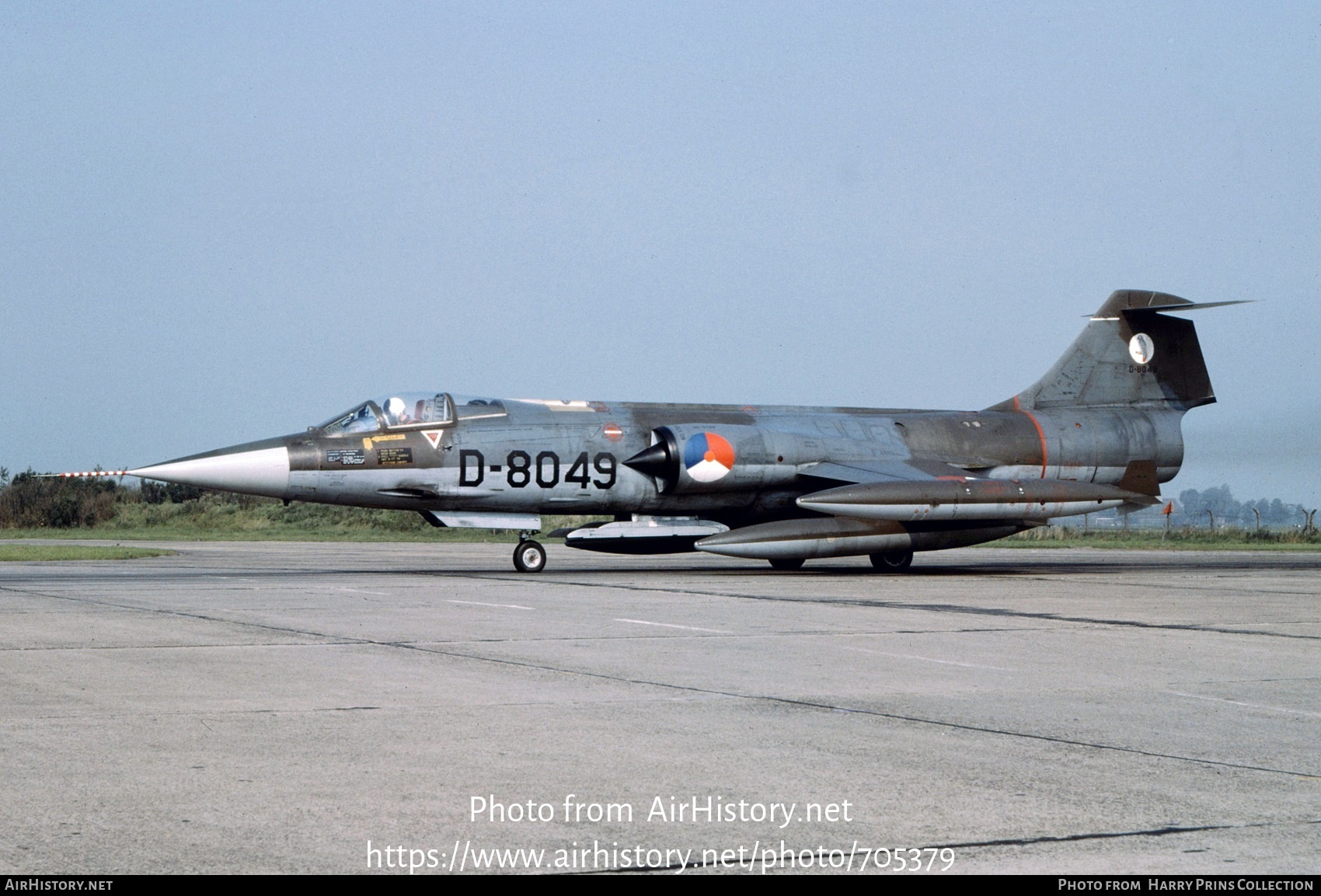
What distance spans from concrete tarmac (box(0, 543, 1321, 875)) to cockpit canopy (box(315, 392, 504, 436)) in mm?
5942

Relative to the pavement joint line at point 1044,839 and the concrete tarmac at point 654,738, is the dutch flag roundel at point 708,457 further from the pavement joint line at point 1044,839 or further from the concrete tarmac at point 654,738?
the pavement joint line at point 1044,839

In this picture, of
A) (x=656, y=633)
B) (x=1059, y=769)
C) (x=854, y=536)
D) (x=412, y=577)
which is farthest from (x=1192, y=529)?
(x=1059, y=769)

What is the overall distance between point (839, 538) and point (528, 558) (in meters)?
4.80

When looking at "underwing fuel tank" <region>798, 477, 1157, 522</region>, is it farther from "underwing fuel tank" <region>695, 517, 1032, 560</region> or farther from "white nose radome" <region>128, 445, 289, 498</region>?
"white nose radome" <region>128, 445, 289, 498</region>

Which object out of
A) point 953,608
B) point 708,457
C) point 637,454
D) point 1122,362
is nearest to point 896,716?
point 953,608

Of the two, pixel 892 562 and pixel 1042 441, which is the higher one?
pixel 1042 441

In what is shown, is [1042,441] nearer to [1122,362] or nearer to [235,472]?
[1122,362]

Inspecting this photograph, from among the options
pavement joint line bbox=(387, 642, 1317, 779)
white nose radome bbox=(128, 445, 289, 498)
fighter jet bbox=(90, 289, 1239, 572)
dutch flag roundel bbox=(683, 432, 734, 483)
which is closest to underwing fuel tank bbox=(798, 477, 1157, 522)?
fighter jet bbox=(90, 289, 1239, 572)

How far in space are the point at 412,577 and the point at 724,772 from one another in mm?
14044

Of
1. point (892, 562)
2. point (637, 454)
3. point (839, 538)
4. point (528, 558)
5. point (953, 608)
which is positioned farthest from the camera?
point (892, 562)

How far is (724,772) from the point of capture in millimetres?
5531

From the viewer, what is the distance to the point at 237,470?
1875 cm

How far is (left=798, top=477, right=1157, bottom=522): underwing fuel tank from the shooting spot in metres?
20.2

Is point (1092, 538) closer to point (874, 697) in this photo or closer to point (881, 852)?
point (874, 697)
